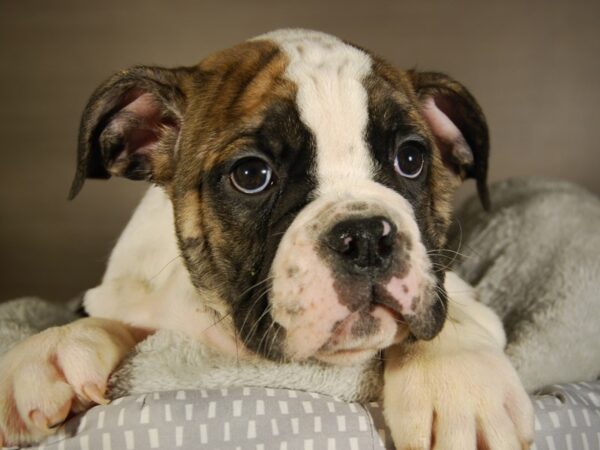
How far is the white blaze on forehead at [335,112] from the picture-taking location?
4.38 ft

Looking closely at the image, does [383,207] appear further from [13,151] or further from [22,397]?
[13,151]

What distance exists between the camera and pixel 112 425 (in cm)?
120

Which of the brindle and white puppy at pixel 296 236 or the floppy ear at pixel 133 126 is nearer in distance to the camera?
the brindle and white puppy at pixel 296 236

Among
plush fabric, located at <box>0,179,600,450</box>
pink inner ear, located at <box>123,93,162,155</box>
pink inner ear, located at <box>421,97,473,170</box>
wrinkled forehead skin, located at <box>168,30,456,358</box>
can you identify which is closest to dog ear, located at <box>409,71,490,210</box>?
pink inner ear, located at <box>421,97,473,170</box>

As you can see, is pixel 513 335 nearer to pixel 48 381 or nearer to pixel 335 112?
pixel 335 112

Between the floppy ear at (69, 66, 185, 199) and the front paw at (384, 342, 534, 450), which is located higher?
the floppy ear at (69, 66, 185, 199)

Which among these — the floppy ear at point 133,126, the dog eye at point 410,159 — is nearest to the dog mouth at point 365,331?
the dog eye at point 410,159

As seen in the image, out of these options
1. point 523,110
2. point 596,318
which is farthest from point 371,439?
point 523,110

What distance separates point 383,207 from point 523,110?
2274 mm

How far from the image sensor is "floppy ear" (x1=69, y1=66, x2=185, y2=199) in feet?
5.02

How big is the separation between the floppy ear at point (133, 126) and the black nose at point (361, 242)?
1.84 feet

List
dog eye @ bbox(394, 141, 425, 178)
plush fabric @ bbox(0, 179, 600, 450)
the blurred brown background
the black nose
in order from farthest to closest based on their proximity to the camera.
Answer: the blurred brown background, dog eye @ bbox(394, 141, 425, 178), plush fabric @ bbox(0, 179, 600, 450), the black nose

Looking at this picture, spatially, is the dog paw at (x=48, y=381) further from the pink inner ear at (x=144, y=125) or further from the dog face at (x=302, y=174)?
the pink inner ear at (x=144, y=125)

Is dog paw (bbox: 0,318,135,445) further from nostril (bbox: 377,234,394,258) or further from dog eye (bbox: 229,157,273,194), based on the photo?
nostril (bbox: 377,234,394,258)
